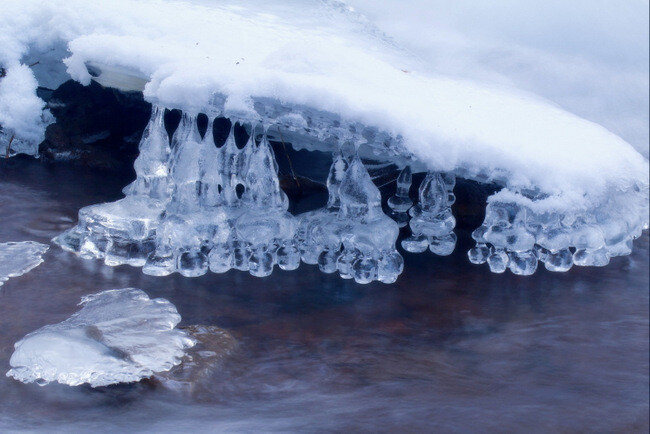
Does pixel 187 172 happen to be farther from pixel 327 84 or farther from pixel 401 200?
pixel 401 200

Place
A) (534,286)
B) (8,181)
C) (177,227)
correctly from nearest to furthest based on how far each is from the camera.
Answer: (177,227) → (534,286) → (8,181)

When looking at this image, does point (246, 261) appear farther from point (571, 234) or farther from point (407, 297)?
point (571, 234)

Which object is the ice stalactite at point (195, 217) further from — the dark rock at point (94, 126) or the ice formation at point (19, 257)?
the dark rock at point (94, 126)

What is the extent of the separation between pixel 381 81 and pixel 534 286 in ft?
1.38

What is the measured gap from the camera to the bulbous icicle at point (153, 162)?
1035 millimetres

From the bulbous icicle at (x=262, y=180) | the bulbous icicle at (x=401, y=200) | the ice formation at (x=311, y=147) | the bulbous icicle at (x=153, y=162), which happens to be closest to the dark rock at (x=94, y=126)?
the ice formation at (x=311, y=147)

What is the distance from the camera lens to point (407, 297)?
101cm

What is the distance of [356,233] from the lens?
3.31 feet

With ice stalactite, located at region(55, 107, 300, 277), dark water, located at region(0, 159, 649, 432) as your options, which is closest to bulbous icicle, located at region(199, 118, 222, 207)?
ice stalactite, located at region(55, 107, 300, 277)

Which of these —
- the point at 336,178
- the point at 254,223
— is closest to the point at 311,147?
the point at 336,178

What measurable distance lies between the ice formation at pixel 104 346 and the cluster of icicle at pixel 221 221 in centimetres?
14

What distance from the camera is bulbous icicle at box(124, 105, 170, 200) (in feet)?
3.40

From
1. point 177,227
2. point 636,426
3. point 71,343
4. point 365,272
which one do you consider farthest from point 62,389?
point 636,426

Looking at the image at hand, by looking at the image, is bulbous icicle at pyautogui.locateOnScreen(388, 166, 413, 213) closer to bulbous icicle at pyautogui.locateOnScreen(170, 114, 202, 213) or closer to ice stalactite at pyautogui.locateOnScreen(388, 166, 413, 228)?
ice stalactite at pyautogui.locateOnScreen(388, 166, 413, 228)
